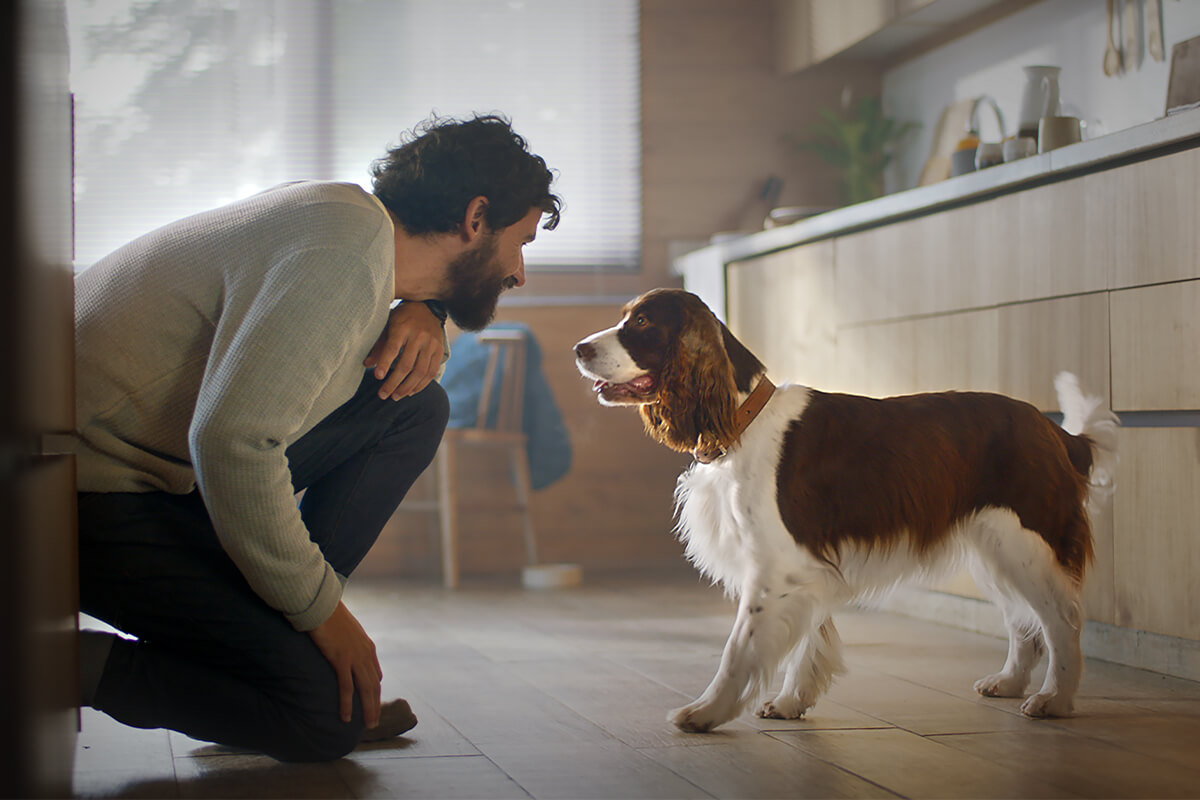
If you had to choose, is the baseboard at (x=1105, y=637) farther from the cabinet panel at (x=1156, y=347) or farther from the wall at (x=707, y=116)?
the wall at (x=707, y=116)

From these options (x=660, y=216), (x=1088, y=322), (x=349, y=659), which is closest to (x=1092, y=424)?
(x=1088, y=322)

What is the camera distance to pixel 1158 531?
7.38 feet

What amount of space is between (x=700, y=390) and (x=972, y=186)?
1.13 metres

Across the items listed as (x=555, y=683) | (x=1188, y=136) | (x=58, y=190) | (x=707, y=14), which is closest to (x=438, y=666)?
(x=555, y=683)

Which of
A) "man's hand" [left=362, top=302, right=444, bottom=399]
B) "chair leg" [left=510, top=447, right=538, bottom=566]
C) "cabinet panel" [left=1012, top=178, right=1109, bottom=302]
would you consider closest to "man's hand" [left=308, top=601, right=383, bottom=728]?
"man's hand" [left=362, top=302, right=444, bottom=399]

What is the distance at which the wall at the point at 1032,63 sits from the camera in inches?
120

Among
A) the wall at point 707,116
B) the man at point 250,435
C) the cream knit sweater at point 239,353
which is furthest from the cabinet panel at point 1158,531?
the wall at point 707,116

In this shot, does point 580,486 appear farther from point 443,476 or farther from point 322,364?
point 322,364

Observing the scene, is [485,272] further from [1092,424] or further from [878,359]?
[878,359]

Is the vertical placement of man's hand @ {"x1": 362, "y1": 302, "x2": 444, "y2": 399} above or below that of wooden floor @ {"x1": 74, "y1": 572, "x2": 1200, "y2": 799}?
above

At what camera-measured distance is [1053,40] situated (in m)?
3.45

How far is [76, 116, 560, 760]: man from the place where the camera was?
133 centimetres

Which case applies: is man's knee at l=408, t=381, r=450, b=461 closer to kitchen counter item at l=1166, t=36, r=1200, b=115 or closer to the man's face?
the man's face

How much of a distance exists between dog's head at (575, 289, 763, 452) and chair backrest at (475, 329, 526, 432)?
186cm
